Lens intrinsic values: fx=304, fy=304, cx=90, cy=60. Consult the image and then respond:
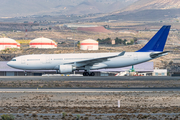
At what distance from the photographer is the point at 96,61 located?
50.5 m

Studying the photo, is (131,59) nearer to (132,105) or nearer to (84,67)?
(84,67)

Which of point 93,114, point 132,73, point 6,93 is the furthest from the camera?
point 132,73

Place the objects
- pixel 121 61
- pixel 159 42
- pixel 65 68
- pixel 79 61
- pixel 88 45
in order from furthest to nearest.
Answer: pixel 88 45 < pixel 159 42 < pixel 121 61 < pixel 79 61 < pixel 65 68

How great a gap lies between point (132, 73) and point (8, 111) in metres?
41.1

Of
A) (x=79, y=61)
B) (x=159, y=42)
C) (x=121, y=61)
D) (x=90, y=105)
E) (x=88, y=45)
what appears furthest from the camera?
(x=88, y=45)

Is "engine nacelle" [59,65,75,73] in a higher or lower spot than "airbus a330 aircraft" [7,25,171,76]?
lower

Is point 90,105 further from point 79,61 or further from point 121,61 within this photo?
point 121,61

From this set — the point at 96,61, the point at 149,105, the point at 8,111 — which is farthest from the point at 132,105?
the point at 96,61

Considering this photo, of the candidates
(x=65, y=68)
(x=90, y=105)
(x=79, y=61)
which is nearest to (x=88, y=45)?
(x=79, y=61)

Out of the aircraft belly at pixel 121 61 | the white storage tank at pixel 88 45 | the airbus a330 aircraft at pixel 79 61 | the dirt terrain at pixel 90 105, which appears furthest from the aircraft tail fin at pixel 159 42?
the white storage tank at pixel 88 45

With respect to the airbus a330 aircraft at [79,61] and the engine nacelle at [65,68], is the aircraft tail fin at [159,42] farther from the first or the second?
the engine nacelle at [65,68]

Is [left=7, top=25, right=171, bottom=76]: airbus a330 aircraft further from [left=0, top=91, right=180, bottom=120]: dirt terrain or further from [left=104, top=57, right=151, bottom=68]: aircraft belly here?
[left=0, top=91, right=180, bottom=120]: dirt terrain

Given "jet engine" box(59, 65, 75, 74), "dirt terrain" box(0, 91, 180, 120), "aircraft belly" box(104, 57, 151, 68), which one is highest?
"aircraft belly" box(104, 57, 151, 68)

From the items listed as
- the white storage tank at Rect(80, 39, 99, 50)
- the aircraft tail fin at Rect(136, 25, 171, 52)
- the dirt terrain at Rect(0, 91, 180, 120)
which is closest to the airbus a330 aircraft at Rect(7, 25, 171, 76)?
the aircraft tail fin at Rect(136, 25, 171, 52)
